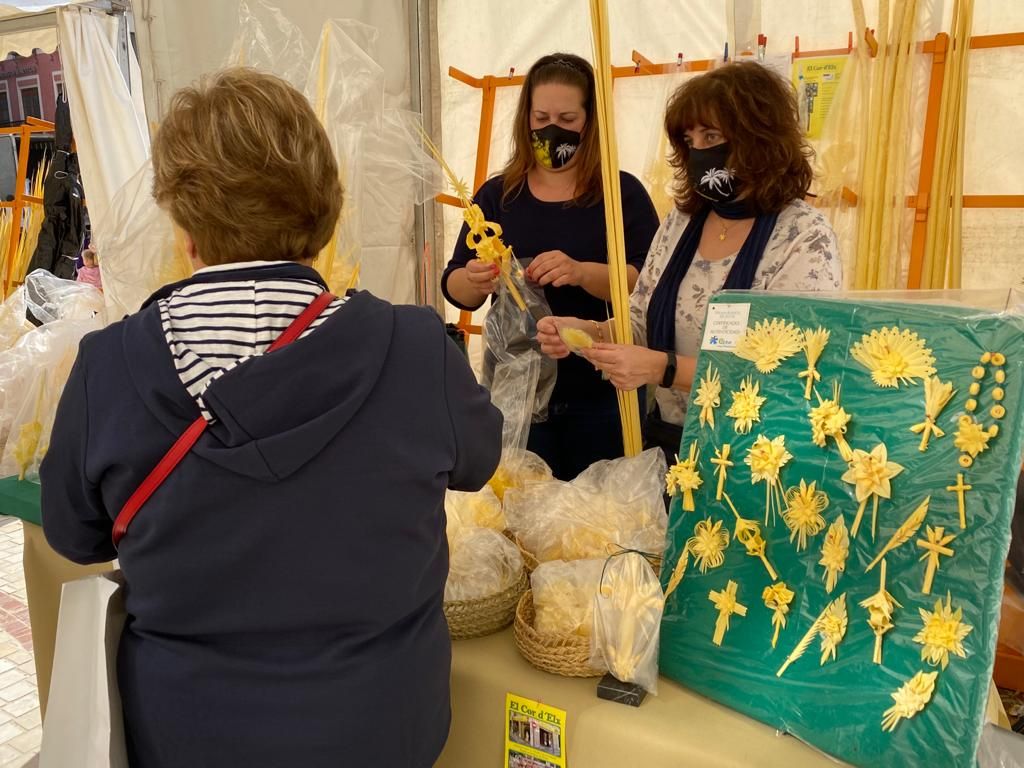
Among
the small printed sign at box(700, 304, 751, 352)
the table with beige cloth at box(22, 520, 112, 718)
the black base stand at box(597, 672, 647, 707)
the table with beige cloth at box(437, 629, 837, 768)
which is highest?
the small printed sign at box(700, 304, 751, 352)

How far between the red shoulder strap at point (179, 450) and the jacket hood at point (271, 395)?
1 cm

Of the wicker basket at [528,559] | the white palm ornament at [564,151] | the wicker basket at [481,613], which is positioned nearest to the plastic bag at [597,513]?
the wicker basket at [528,559]

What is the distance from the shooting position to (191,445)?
0.73 metres

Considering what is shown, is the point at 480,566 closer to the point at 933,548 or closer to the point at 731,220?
the point at 933,548

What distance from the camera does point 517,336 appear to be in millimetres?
1517

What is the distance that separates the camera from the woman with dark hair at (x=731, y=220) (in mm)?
1264

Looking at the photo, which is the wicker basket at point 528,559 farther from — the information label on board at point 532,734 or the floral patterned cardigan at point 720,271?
the floral patterned cardigan at point 720,271

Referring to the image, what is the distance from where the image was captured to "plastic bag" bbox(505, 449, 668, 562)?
1.16 m

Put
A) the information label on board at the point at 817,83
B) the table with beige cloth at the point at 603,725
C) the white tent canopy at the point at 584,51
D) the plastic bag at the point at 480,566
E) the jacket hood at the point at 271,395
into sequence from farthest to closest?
1. the information label on board at the point at 817,83
2. the white tent canopy at the point at 584,51
3. the plastic bag at the point at 480,566
4. the table with beige cloth at the point at 603,725
5. the jacket hood at the point at 271,395

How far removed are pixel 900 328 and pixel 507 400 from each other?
757 mm

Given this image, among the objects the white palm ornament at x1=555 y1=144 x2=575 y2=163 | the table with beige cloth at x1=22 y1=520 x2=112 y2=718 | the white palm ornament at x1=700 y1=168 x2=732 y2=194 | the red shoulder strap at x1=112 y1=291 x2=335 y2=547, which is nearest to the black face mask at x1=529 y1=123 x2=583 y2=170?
the white palm ornament at x1=555 y1=144 x2=575 y2=163

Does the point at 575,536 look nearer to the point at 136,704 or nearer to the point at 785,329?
the point at 785,329

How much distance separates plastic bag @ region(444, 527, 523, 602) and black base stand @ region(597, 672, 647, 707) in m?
0.21

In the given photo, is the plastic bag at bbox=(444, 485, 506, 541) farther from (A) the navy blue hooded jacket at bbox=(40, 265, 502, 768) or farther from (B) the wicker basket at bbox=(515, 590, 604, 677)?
(A) the navy blue hooded jacket at bbox=(40, 265, 502, 768)
